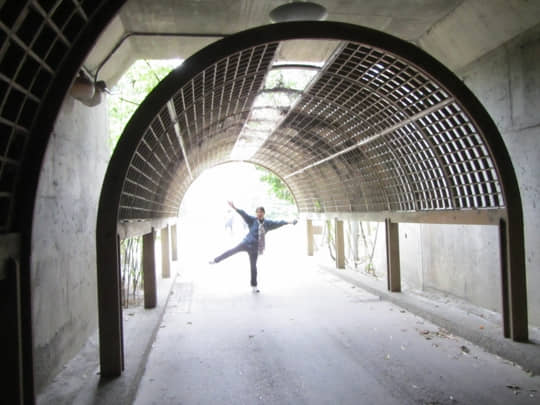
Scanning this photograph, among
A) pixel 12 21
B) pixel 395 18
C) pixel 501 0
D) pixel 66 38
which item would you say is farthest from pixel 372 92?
pixel 12 21

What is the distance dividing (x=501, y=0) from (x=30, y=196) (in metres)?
5.72

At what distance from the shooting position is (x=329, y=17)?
7.32m

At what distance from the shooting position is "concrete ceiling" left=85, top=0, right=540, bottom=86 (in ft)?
19.7

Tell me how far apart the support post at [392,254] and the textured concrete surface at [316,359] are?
1.57 feet

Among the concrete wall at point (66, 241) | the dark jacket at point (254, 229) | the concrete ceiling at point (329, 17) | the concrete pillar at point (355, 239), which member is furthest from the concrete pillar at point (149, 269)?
the concrete pillar at point (355, 239)

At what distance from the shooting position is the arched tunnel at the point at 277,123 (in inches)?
111

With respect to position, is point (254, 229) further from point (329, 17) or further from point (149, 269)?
point (329, 17)

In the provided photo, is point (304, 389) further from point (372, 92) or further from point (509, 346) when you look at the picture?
point (372, 92)

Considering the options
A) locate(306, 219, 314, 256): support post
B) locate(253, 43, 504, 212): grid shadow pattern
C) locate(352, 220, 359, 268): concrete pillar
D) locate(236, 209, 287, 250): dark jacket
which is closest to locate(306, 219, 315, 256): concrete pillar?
locate(306, 219, 314, 256): support post

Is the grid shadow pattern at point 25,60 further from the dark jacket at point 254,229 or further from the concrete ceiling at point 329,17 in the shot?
the dark jacket at point 254,229

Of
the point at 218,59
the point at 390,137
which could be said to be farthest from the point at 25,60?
the point at 390,137

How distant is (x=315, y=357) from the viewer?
17.4 feet

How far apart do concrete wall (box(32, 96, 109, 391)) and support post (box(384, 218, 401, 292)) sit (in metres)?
5.08

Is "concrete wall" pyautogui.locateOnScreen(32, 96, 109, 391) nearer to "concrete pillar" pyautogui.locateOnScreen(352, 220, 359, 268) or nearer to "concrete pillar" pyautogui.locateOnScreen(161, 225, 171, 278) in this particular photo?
"concrete pillar" pyautogui.locateOnScreen(161, 225, 171, 278)
